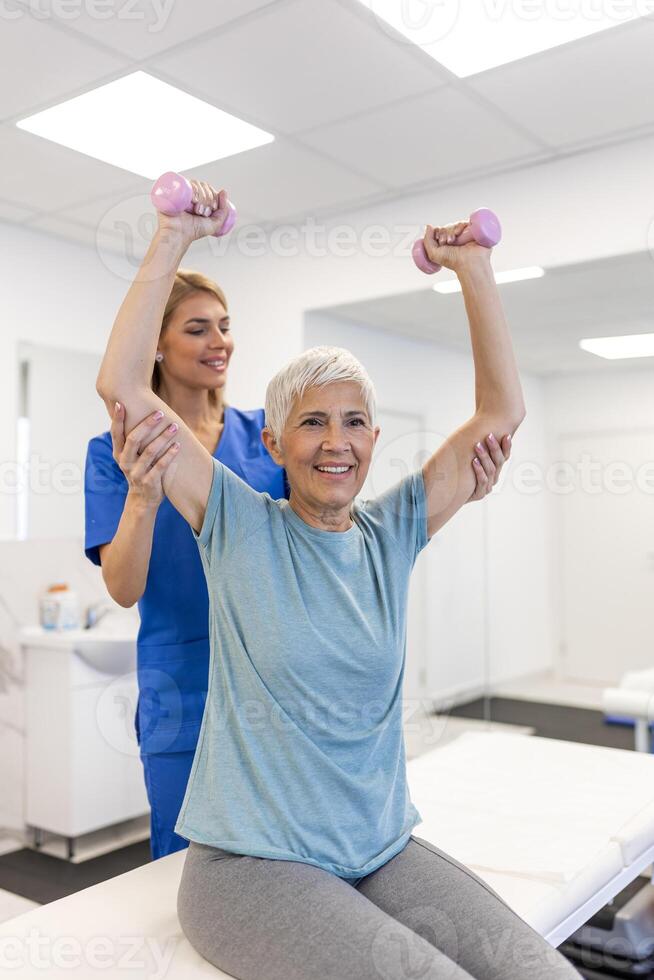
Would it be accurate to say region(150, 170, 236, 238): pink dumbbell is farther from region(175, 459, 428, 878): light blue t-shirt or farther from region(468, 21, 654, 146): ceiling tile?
region(468, 21, 654, 146): ceiling tile

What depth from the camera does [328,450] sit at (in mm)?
1236

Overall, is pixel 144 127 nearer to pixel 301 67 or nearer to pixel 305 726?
pixel 301 67

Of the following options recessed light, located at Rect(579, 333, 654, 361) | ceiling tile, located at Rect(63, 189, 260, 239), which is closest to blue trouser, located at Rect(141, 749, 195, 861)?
ceiling tile, located at Rect(63, 189, 260, 239)

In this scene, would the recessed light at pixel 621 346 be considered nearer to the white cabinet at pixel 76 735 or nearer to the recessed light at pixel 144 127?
the recessed light at pixel 144 127

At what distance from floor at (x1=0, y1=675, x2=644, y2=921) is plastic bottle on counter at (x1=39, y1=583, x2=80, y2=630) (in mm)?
767

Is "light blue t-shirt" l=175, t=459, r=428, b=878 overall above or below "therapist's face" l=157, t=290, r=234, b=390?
below

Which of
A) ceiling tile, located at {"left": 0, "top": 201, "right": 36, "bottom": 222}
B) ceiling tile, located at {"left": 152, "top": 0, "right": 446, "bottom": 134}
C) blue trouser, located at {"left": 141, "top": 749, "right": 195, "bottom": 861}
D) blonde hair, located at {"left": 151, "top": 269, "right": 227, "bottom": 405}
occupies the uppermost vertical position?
ceiling tile, located at {"left": 152, "top": 0, "right": 446, "bottom": 134}

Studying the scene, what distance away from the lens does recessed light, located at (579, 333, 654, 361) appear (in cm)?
411

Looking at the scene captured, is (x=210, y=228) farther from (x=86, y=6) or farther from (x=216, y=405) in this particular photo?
(x=86, y=6)

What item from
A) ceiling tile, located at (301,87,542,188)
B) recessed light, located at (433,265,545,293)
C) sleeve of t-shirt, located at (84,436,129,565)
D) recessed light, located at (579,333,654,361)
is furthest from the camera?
recessed light, located at (579,333,654,361)

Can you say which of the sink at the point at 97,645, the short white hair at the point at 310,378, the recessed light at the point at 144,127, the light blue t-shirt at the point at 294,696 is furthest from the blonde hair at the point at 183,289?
the sink at the point at 97,645

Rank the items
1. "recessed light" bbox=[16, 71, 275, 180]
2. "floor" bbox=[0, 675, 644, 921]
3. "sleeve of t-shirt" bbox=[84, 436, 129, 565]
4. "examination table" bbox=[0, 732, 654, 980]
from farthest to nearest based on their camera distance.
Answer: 1. "floor" bbox=[0, 675, 644, 921]
2. "recessed light" bbox=[16, 71, 275, 180]
3. "sleeve of t-shirt" bbox=[84, 436, 129, 565]
4. "examination table" bbox=[0, 732, 654, 980]

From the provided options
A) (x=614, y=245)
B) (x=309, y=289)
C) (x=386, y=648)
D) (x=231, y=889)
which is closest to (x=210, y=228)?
(x=386, y=648)

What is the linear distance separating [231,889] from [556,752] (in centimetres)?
168
